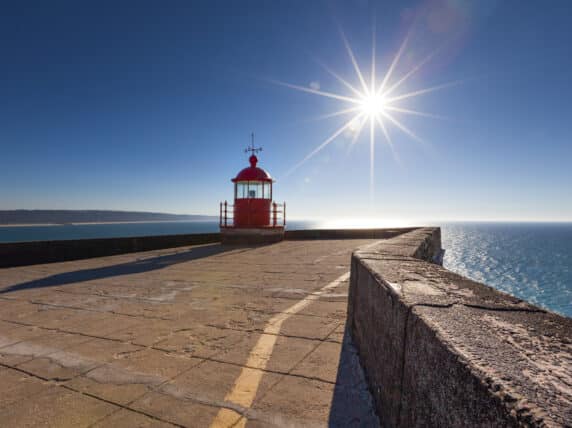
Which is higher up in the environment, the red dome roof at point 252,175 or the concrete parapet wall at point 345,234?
the red dome roof at point 252,175

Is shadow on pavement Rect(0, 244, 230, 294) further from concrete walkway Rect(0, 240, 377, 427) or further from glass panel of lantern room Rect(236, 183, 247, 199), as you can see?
glass panel of lantern room Rect(236, 183, 247, 199)

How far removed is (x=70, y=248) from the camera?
29.4 ft

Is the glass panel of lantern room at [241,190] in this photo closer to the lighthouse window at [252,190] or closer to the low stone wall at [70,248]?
the lighthouse window at [252,190]

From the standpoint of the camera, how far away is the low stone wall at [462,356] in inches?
29.3

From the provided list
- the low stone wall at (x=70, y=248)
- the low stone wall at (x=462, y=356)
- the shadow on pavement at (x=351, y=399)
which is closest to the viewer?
the low stone wall at (x=462, y=356)

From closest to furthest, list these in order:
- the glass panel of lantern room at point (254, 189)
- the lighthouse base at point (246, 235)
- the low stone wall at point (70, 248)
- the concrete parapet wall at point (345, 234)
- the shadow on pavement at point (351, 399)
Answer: the shadow on pavement at point (351, 399), the low stone wall at point (70, 248), the lighthouse base at point (246, 235), the glass panel of lantern room at point (254, 189), the concrete parapet wall at point (345, 234)

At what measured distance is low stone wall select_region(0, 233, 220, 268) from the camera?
776 centimetres

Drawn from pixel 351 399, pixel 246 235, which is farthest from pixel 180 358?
pixel 246 235

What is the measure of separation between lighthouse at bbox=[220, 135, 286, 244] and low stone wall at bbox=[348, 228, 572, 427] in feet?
38.7

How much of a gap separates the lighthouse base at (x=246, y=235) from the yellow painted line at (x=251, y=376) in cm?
995

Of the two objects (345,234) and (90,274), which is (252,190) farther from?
(90,274)

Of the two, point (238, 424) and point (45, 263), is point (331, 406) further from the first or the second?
point (45, 263)

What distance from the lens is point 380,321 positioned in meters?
1.89

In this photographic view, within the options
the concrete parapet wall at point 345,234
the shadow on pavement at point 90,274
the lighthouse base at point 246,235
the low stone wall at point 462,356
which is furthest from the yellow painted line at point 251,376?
the concrete parapet wall at point 345,234
